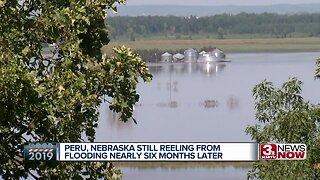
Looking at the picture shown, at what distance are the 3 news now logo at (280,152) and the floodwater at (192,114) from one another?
21.0m

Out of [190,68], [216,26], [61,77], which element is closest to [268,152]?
[61,77]

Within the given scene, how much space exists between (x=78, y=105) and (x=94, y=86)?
34 centimetres

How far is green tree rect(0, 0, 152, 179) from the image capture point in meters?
7.67

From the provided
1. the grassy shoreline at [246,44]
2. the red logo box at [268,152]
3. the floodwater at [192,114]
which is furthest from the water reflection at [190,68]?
the red logo box at [268,152]

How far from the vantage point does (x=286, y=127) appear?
40.9 ft

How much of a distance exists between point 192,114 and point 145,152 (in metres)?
50.3

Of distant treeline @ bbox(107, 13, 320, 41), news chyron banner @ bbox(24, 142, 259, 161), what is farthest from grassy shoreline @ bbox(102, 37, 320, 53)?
news chyron banner @ bbox(24, 142, 259, 161)

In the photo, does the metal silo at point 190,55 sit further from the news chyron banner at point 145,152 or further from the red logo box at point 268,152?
the news chyron banner at point 145,152

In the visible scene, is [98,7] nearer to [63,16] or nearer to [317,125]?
[63,16]

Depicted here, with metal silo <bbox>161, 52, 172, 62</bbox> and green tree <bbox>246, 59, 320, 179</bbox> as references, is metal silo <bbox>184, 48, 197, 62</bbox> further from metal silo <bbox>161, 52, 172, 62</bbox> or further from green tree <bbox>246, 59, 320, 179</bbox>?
green tree <bbox>246, 59, 320, 179</bbox>

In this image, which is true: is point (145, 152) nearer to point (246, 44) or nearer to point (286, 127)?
point (286, 127)

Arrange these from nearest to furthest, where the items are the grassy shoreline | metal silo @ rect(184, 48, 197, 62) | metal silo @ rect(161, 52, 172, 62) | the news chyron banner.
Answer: the news chyron banner, metal silo @ rect(161, 52, 172, 62), metal silo @ rect(184, 48, 197, 62), the grassy shoreline

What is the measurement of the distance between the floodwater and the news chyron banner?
73.7ft

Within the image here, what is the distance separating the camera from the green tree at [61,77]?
302 inches
